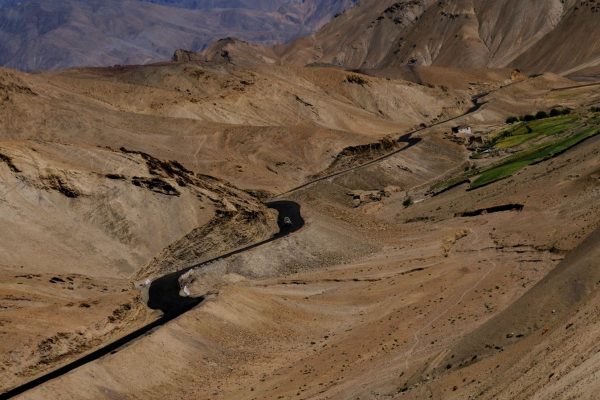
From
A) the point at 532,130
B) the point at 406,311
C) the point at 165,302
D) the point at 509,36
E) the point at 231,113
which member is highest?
the point at 509,36

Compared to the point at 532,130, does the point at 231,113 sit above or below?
above

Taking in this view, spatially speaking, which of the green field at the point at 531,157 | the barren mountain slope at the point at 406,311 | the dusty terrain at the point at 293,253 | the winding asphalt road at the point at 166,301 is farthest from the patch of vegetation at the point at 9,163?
the green field at the point at 531,157

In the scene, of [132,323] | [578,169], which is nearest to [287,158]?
[578,169]

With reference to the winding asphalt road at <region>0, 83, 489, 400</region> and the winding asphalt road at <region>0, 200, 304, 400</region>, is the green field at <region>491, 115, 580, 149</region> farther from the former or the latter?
the winding asphalt road at <region>0, 200, 304, 400</region>

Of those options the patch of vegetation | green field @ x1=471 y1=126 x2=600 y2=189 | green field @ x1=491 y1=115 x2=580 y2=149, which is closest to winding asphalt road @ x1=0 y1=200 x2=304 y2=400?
the patch of vegetation

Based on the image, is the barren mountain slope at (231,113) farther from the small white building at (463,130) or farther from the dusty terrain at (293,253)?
the small white building at (463,130)

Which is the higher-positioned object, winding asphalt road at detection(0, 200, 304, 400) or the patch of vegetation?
the patch of vegetation

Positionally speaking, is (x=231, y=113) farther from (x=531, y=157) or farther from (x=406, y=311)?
(x=406, y=311)

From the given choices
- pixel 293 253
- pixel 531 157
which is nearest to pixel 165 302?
pixel 293 253
